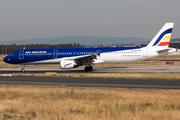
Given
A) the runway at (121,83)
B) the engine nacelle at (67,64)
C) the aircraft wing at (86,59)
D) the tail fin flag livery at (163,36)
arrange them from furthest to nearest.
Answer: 1. the tail fin flag livery at (163,36)
2. the aircraft wing at (86,59)
3. the engine nacelle at (67,64)
4. the runway at (121,83)

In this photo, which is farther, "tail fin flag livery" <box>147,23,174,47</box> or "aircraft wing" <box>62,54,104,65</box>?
"tail fin flag livery" <box>147,23,174,47</box>

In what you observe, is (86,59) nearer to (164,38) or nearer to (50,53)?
(50,53)

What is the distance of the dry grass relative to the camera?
10.4 meters

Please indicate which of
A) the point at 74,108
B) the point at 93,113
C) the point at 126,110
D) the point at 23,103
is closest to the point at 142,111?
the point at 126,110

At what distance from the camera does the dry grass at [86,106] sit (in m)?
10.4

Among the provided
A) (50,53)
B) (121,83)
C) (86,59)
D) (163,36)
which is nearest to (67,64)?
(86,59)

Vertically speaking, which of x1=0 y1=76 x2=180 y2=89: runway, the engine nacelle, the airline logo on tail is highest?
the airline logo on tail

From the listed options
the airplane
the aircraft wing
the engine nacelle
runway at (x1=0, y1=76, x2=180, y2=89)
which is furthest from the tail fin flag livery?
runway at (x1=0, y1=76, x2=180, y2=89)

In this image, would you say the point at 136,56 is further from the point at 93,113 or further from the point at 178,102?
the point at 93,113

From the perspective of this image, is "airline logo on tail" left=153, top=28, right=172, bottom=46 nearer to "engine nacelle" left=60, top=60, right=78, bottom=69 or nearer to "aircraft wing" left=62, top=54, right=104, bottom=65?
"aircraft wing" left=62, top=54, right=104, bottom=65

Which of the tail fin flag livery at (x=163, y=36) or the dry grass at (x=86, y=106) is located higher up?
the tail fin flag livery at (x=163, y=36)

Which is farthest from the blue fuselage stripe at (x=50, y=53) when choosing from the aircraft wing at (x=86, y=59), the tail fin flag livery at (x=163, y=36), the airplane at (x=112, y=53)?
the tail fin flag livery at (x=163, y=36)

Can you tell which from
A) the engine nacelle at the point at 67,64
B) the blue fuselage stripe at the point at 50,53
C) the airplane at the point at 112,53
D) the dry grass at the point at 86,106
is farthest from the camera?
the blue fuselage stripe at the point at 50,53

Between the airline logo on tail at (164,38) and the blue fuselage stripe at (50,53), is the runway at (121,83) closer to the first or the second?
the blue fuselage stripe at (50,53)
